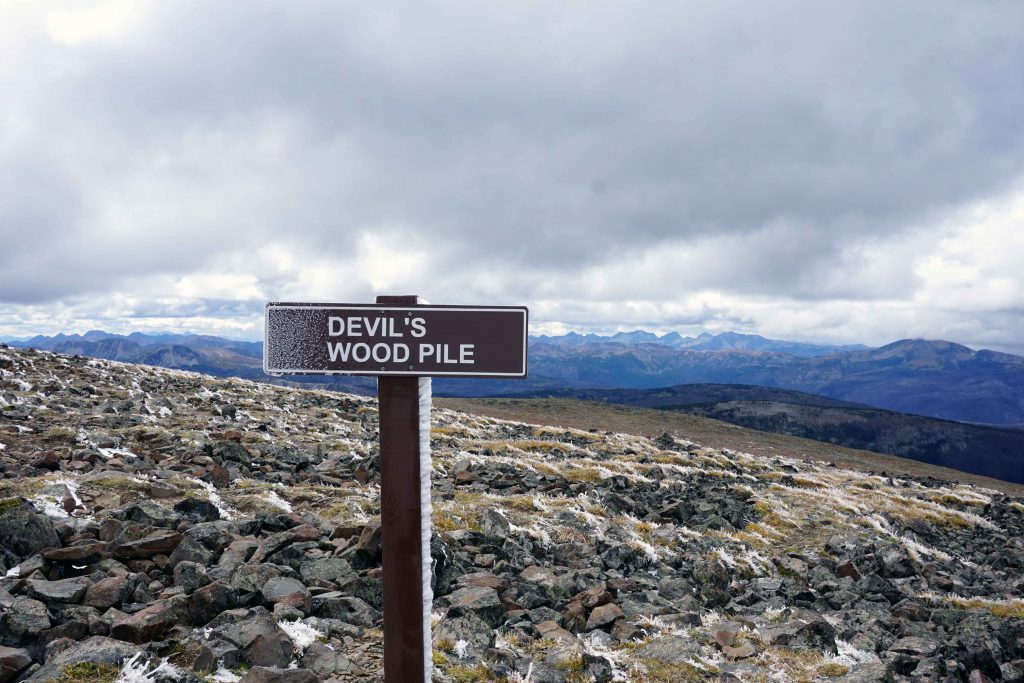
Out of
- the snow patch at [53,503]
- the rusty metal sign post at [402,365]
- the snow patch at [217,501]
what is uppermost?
the rusty metal sign post at [402,365]

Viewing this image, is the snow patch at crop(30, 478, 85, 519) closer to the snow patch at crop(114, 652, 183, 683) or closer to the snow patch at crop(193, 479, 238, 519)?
the snow patch at crop(193, 479, 238, 519)

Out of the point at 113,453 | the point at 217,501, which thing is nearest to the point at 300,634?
the point at 217,501

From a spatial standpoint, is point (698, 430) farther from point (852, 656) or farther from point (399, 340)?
point (399, 340)

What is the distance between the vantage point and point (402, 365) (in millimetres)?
5496

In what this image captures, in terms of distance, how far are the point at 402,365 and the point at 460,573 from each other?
22.3 ft

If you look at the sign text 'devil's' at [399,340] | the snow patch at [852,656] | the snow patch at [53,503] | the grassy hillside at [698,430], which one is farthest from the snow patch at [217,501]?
the grassy hillside at [698,430]

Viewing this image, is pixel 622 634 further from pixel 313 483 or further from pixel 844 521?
pixel 844 521

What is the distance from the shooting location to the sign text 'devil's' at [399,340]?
5.46m

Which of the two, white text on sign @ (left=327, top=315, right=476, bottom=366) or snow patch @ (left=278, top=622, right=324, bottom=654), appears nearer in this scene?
white text on sign @ (left=327, top=315, right=476, bottom=366)

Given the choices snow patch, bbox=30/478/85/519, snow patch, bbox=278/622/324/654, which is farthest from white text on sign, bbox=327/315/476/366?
snow patch, bbox=30/478/85/519

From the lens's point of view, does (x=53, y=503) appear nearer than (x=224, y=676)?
No

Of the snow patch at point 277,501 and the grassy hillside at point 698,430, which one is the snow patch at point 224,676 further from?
the grassy hillside at point 698,430

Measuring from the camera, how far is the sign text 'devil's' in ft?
17.9

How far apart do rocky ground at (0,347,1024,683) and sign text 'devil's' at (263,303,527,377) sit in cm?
372
